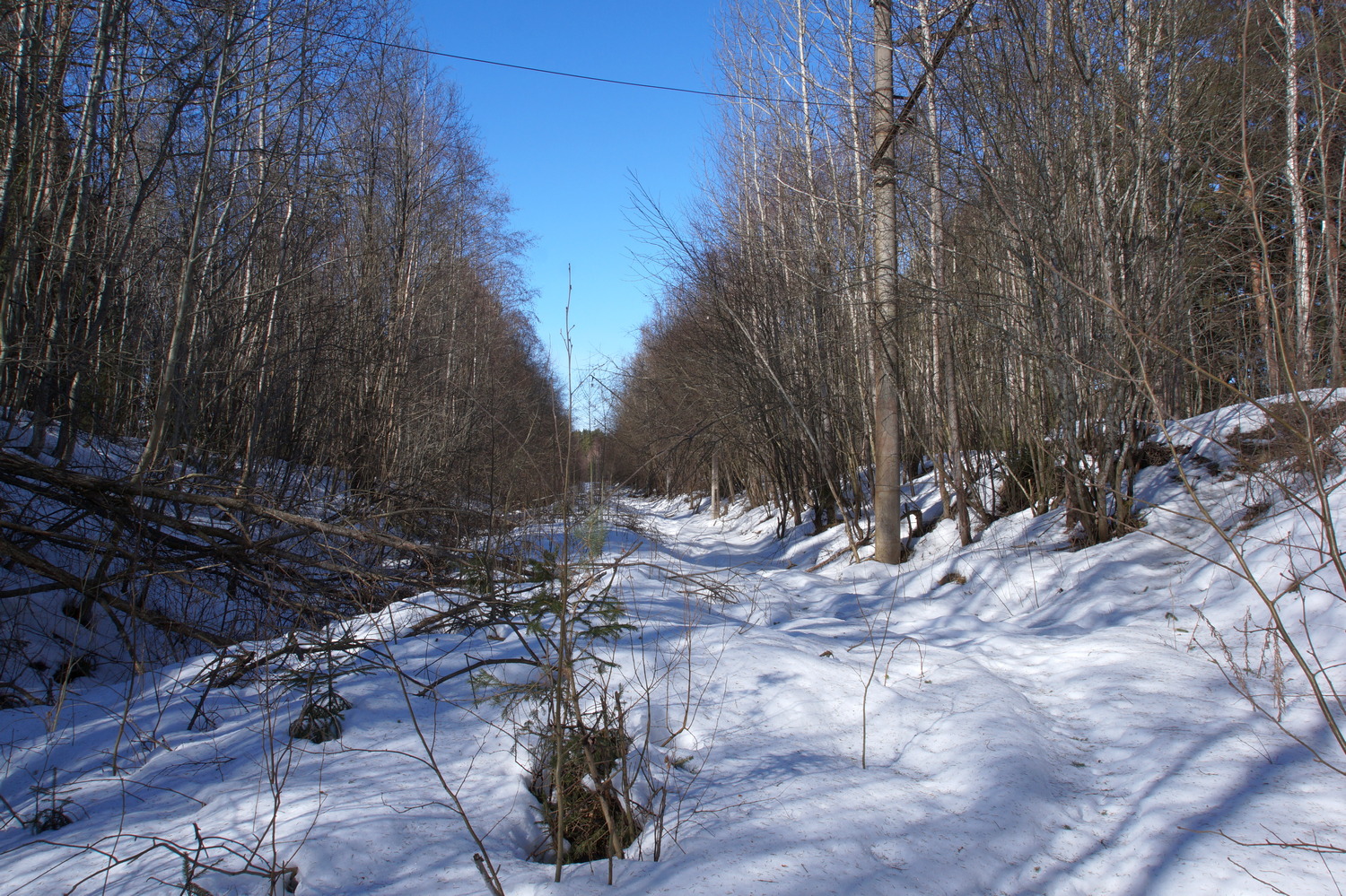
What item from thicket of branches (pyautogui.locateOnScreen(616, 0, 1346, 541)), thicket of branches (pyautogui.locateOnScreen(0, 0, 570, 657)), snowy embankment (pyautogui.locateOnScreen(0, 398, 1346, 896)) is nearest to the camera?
snowy embankment (pyautogui.locateOnScreen(0, 398, 1346, 896))

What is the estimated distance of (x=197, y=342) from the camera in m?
6.28

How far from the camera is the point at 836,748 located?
3.06 meters

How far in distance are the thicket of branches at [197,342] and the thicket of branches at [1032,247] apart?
149 inches

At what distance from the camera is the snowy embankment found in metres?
2.11

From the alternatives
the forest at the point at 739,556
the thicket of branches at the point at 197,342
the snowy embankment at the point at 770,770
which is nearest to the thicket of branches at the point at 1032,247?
the forest at the point at 739,556

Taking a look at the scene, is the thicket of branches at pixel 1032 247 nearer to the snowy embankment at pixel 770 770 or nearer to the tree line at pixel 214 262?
the snowy embankment at pixel 770 770

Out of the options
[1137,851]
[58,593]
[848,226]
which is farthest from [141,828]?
[848,226]

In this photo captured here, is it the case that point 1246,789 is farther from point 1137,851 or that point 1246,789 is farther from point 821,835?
point 821,835

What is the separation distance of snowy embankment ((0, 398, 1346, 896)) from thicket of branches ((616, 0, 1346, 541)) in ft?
4.60

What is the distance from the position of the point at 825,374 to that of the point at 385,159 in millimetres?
7793

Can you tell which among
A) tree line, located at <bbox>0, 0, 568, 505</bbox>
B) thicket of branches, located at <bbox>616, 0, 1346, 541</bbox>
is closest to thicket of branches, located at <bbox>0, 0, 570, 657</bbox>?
tree line, located at <bbox>0, 0, 568, 505</bbox>

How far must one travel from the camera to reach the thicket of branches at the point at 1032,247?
→ 593cm

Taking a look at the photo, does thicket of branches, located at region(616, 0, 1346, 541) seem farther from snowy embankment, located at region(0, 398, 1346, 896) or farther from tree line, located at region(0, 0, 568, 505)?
tree line, located at region(0, 0, 568, 505)

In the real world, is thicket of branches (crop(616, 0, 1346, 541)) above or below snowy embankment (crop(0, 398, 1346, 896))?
above
